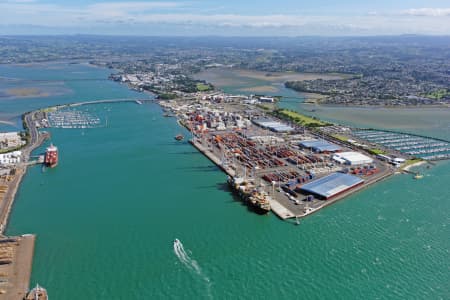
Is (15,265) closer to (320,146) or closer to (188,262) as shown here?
(188,262)

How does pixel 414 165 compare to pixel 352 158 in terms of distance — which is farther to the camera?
pixel 352 158

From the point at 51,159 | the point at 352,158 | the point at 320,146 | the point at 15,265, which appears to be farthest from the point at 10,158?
the point at 352,158

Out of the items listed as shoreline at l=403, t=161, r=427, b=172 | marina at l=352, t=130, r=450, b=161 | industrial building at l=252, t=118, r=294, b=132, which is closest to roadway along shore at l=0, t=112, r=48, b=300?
shoreline at l=403, t=161, r=427, b=172

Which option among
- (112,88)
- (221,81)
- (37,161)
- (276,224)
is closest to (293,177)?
(276,224)

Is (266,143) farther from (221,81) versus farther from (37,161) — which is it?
(221,81)

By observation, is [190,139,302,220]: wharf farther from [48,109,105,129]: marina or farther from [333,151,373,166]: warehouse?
[48,109,105,129]: marina

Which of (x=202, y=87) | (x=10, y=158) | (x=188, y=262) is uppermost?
(x=202, y=87)

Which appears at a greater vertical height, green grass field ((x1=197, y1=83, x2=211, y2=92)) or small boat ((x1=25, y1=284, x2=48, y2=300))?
green grass field ((x1=197, y1=83, x2=211, y2=92))

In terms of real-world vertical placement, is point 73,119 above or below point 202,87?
below
